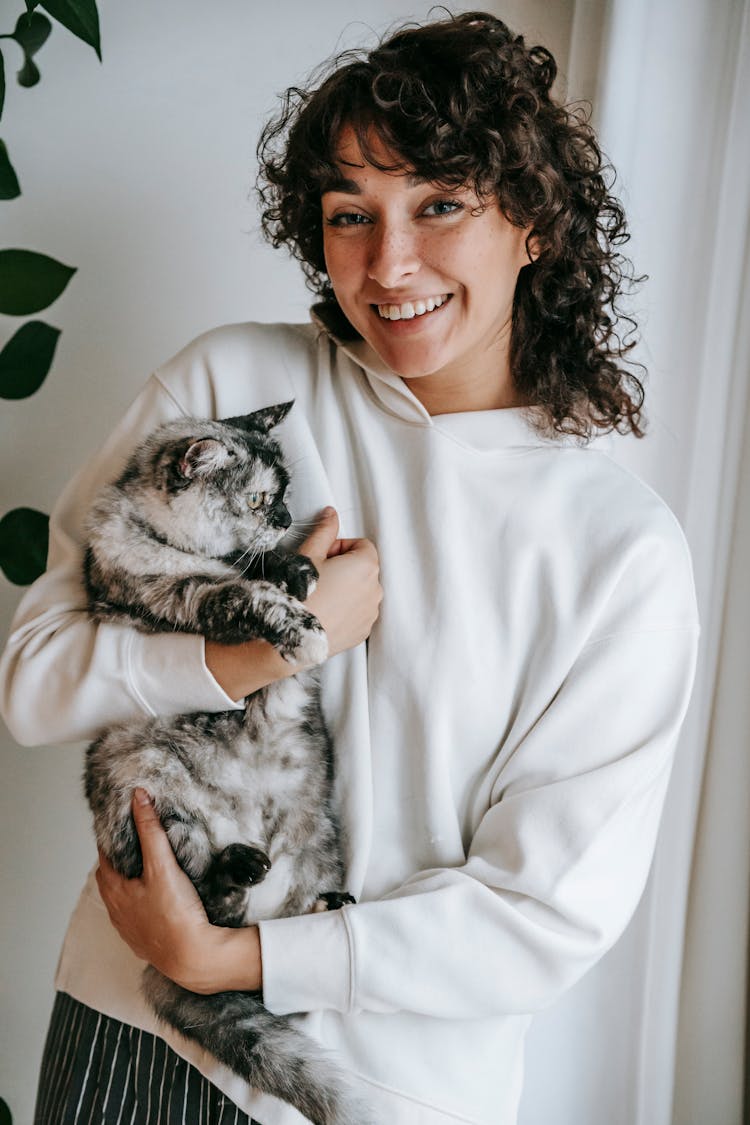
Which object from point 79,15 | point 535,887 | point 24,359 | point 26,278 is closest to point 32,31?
point 79,15

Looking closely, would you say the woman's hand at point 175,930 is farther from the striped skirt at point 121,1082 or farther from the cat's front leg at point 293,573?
the cat's front leg at point 293,573

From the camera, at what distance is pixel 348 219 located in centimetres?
126

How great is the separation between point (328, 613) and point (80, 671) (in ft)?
1.12

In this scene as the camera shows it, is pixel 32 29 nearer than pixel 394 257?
No

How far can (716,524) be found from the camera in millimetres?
1684

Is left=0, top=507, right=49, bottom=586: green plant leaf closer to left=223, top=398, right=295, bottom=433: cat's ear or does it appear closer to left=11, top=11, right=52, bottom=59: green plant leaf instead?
left=223, top=398, right=295, bottom=433: cat's ear

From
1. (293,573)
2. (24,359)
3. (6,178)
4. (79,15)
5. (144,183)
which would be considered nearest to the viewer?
(293,573)

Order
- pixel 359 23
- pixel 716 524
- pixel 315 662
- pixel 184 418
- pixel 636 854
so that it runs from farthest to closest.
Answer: pixel 359 23 → pixel 716 524 → pixel 184 418 → pixel 636 854 → pixel 315 662

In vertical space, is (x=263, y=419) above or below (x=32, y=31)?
below

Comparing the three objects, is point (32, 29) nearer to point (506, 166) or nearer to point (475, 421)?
point (506, 166)

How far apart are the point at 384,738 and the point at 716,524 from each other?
0.77m

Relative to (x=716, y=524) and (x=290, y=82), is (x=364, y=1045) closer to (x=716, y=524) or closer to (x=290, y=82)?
(x=716, y=524)

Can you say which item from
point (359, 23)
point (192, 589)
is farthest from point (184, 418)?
point (359, 23)

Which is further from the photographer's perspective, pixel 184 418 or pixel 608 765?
pixel 184 418
